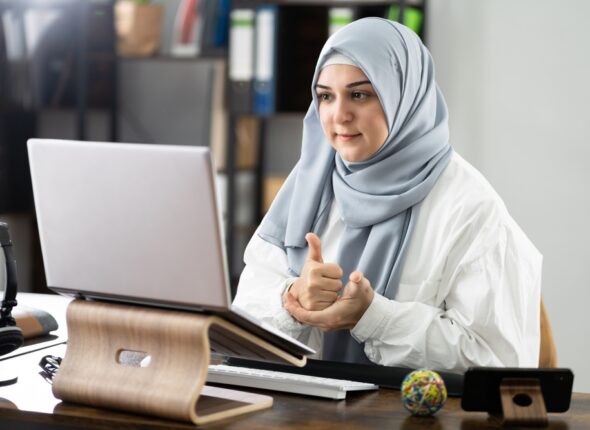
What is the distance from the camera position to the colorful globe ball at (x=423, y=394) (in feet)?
4.53

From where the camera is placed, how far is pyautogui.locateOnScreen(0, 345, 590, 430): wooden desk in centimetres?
135

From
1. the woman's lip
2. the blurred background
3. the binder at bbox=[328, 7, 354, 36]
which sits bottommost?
the blurred background

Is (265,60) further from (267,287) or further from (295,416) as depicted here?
(295,416)

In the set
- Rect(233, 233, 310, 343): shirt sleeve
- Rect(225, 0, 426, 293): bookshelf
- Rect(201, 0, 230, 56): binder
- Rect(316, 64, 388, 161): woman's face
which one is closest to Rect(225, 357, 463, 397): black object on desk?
Rect(233, 233, 310, 343): shirt sleeve

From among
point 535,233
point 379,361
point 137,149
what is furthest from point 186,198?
point 535,233

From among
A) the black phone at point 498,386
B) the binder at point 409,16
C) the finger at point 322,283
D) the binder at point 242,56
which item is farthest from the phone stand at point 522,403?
the binder at point 242,56

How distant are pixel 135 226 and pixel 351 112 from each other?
2.66 ft

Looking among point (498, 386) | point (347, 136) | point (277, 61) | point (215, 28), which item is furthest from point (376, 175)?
point (215, 28)

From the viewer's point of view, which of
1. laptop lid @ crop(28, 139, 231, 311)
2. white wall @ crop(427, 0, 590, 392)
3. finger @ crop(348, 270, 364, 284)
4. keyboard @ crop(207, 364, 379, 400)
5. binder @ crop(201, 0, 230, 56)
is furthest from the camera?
binder @ crop(201, 0, 230, 56)

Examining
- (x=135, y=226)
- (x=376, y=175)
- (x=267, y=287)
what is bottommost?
(x=267, y=287)

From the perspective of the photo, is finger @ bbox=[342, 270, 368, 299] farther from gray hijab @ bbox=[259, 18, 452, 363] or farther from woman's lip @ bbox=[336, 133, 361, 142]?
woman's lip @ bbox=[336, 133, 361, 142]

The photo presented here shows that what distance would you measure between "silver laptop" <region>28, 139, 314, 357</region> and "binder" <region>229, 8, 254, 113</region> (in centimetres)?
261

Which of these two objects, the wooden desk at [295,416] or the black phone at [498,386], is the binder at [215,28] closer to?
the wooden desk at [295,416]

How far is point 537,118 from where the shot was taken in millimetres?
3795
